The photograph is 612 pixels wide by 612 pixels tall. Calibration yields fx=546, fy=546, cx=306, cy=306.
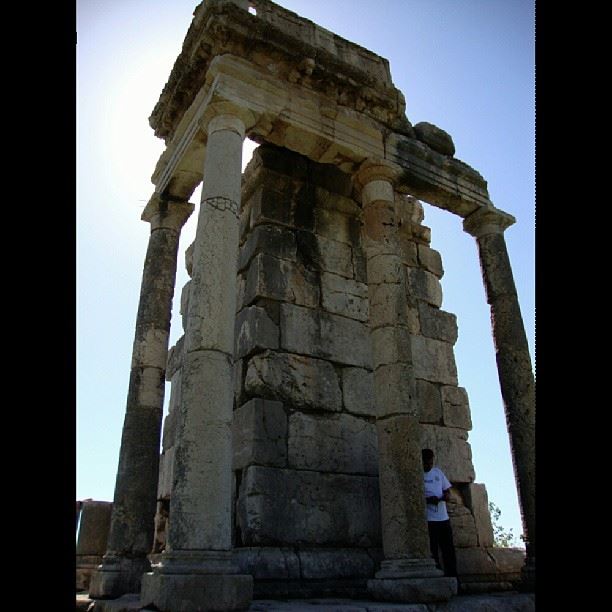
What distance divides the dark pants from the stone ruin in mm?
713

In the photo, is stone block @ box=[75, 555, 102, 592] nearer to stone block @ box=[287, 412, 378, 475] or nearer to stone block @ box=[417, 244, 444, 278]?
stone block @ box=[287, 412, 378, 475]

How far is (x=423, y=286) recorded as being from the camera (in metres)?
9.64

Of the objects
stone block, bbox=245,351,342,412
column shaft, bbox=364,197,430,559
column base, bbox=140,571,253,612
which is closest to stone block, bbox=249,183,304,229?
column shaft, bbox=364,197,430,559

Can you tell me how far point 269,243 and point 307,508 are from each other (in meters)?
3.65

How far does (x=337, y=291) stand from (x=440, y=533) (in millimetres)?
3607

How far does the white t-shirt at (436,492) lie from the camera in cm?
678

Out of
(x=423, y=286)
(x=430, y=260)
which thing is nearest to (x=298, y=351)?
(x=423, y=286)

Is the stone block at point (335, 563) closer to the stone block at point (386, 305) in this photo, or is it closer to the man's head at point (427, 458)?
the man's head at point (427, 458)

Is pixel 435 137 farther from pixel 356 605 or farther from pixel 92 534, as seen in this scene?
pixel 92 534

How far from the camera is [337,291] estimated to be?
8297mm

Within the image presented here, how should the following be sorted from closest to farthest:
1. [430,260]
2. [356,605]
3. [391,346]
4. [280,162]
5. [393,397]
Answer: [356,605], [393,397], [391,346], [280,162], [430,260]

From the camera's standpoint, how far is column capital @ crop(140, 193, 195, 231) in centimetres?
851

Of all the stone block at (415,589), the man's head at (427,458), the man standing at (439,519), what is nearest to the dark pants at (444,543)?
the man standing at (439,519)
